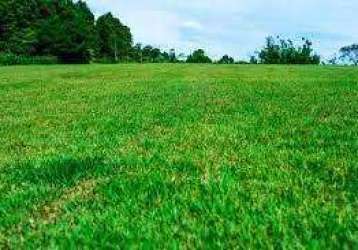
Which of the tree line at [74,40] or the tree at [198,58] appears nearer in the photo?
the tree line at [74,40]

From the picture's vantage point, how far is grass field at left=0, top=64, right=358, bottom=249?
234 inches

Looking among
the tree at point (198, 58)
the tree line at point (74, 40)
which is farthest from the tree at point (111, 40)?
the tree at point (198, 58)

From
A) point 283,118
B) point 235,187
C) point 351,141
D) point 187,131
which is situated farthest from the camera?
point 283,118

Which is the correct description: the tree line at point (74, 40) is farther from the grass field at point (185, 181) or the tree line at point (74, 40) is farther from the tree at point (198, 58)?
the grass field at point (185, 181)

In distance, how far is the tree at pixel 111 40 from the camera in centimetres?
17649

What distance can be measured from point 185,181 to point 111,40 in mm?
171291

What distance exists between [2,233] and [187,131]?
6727 mm

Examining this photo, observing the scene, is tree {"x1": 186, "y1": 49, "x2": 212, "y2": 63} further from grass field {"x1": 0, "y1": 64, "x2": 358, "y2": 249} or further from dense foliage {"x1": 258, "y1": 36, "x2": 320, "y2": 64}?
grass field {"x1": 0, "y1": 64, "x2": 358, "y2": 249}

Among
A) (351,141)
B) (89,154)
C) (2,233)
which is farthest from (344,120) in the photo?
(2,233)

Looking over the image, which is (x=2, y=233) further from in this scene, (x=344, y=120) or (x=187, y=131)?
(x=344, y=120)

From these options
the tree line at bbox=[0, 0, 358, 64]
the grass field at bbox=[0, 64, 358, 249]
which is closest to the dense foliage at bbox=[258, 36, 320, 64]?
→ the tree line at bbox=[0, 0, 358, 64]

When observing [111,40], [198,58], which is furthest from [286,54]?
[111,40]

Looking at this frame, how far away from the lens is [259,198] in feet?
22.6

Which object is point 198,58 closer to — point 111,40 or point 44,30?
point 44,30
